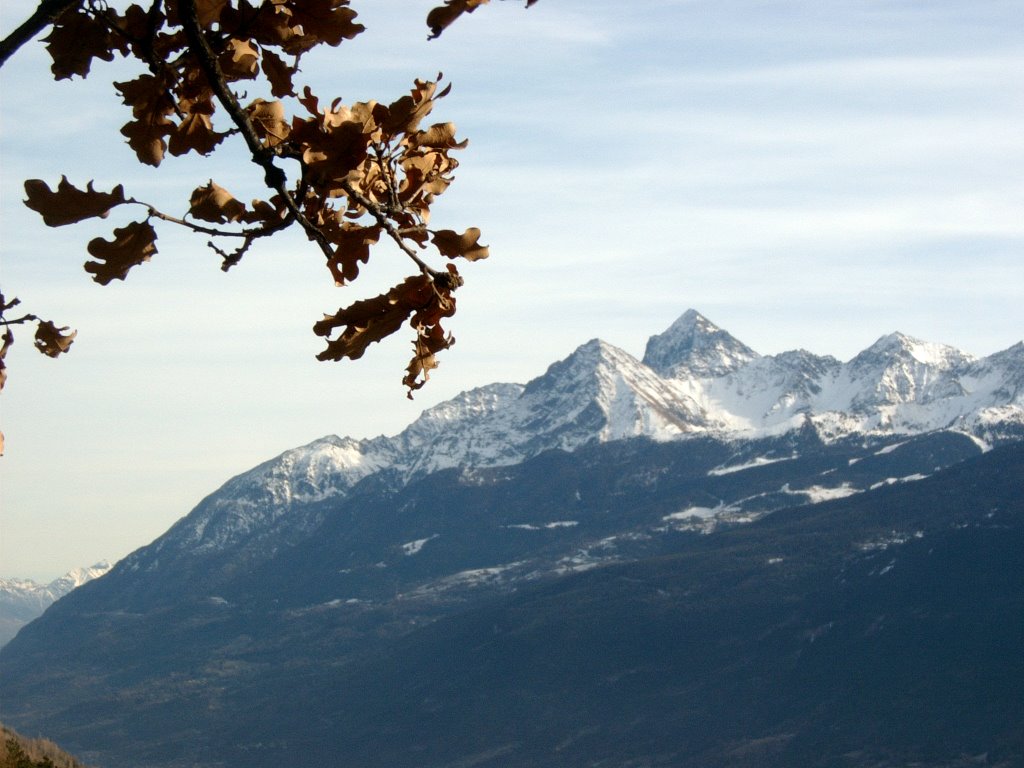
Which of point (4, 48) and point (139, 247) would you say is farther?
point (139, 247)

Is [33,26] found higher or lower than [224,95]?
higher

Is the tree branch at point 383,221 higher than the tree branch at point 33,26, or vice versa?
the tree branch at point 33,26

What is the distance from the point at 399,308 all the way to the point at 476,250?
0.31 metres

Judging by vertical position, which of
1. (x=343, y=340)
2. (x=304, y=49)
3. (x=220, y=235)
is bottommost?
(x=343, y=340)

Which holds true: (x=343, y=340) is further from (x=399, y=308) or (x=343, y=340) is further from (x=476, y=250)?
(x=476, y=250)

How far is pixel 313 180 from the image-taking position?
15.5 ft

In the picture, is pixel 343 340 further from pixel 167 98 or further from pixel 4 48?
pixel 4 48

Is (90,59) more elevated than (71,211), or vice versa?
(90,59)

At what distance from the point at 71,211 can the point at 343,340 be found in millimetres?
926

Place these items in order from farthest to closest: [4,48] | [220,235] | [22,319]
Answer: [22,319], [220,235], [4,48]

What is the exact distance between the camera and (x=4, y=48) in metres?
4.61

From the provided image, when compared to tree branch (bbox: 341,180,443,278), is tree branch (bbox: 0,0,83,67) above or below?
above

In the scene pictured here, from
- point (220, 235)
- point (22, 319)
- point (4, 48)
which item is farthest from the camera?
point (22, 319)

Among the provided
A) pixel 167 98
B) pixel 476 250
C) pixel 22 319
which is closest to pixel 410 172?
pixel 476 250
